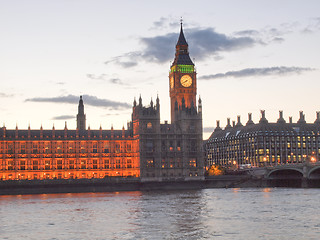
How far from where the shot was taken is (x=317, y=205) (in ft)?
304

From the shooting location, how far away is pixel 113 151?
19050cm

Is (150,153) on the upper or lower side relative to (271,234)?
upper

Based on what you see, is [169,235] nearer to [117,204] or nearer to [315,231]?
[315,231]

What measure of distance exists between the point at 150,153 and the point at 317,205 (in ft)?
320

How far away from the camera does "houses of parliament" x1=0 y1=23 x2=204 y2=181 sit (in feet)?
602

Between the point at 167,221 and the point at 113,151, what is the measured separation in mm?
118291

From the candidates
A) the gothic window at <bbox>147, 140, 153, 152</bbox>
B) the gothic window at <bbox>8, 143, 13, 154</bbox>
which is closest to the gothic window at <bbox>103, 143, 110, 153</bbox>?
the gothic window at <bbox>147, 140, 153, 152</bbox>

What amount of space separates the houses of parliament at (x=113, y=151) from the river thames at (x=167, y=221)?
274ft

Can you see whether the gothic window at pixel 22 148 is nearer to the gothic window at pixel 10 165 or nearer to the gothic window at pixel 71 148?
the gothic window at pixel 10 165

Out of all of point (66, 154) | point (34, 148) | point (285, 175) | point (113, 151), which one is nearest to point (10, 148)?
point (34, 148)

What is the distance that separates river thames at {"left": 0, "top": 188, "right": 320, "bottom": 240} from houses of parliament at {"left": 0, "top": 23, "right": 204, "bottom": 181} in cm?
8343

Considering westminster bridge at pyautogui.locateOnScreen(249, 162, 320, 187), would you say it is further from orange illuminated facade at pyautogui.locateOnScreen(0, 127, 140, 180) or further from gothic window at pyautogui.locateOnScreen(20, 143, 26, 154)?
gothic window at pyautogui.locateOnScreen(20, 143, 26, 154)

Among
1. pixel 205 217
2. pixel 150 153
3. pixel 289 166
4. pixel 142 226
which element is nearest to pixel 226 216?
pixel 205 217

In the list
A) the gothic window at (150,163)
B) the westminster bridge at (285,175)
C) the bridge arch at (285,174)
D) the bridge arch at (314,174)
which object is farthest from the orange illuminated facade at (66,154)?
the bridge arch at (314,174)
